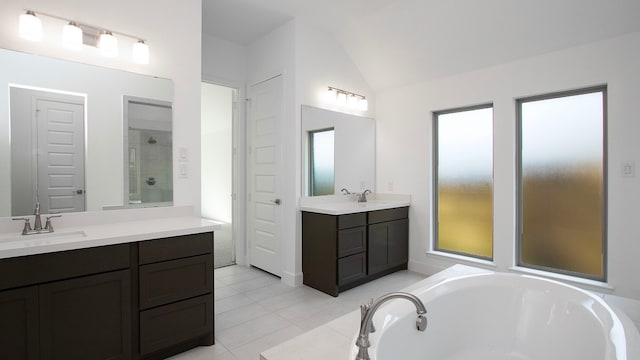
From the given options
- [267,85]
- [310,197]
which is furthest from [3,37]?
[310,197]

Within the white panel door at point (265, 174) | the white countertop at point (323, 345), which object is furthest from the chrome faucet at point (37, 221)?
the white panel door at point (265, 174)

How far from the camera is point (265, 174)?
3744 millimetres

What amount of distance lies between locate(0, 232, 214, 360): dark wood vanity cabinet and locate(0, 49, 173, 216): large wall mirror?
0.61m

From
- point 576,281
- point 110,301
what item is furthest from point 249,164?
point 576,281

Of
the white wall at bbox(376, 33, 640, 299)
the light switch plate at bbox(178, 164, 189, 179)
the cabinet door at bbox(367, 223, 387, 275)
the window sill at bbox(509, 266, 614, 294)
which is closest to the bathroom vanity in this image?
the light switch plate at bbox(178, 164, 189, 179)

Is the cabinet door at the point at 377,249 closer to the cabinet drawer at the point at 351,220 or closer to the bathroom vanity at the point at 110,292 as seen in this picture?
the cabinet drawer at the point at 351,220

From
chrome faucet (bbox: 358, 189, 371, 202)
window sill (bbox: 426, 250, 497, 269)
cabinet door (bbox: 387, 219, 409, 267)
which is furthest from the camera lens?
chrome faucet (bbox: 358, 189, 371, 202)

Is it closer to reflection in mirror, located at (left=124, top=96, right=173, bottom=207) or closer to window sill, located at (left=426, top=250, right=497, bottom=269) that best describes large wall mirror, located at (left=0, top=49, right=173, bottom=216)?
reflection in mirror, located at (left=124, top=96, right=173, bottom=207)

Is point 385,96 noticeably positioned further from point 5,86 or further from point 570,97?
point 5,86

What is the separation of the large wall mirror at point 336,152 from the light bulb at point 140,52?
1581 mm

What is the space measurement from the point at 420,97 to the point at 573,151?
1.62m

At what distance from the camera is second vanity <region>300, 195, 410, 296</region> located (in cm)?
310

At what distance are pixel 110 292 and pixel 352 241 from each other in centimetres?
211

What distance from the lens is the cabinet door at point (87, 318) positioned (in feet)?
5.22
